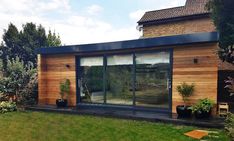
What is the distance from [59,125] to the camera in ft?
28.3

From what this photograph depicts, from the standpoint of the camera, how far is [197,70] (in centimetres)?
932

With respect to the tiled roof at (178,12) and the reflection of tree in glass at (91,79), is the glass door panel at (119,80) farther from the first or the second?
the tiled roof at (178,12)

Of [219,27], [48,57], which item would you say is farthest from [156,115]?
[48,57]

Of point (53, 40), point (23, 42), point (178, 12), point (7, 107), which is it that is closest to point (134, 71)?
point (7, 107)

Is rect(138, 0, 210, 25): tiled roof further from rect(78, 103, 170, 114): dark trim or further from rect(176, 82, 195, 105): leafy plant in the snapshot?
rect(78, 103, 170, 114): dark trim

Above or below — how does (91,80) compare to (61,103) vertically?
above

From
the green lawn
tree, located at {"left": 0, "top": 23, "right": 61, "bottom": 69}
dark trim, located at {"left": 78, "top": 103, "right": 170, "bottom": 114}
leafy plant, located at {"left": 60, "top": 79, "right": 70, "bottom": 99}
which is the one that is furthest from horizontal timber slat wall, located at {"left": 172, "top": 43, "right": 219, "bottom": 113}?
tree, located at {"left": 0, "top": 23, "right": 61, "bottom": 69}

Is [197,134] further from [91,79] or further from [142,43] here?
[91,79]

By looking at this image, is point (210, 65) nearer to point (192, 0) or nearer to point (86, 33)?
point (192, 0)

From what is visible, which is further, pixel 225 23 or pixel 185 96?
pixel 225 23

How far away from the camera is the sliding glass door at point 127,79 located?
1026 cm

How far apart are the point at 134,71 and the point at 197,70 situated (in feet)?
9.41

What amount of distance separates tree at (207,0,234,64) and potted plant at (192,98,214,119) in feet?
9.94

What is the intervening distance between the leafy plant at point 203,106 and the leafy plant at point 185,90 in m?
0.63
